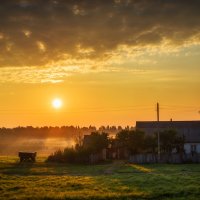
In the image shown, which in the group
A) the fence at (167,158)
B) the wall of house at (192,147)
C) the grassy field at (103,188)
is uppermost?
the wall of house at (192,147)

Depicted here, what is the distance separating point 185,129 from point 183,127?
121 inches

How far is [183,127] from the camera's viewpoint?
8706 centimetres

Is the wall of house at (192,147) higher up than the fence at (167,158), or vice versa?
the wall of house at (192,147)

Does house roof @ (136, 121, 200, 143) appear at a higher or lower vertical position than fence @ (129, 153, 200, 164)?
higher

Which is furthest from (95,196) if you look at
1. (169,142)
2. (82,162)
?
(169,142)

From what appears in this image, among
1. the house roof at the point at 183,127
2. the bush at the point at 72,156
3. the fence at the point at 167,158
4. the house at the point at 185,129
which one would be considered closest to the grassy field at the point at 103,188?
the fence at the point at 167,158

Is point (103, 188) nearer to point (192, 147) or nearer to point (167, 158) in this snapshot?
point (167, 158)

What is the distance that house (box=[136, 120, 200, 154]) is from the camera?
77.6m

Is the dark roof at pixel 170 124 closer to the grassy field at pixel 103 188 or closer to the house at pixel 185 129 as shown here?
the house at pixel 185 129

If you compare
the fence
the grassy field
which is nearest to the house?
the fence

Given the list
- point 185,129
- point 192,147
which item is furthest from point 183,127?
point 192,147

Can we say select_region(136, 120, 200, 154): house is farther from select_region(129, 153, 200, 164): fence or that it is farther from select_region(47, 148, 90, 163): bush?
select_region(47, 148, 90, 163): bush

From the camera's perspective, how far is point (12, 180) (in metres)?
38.6

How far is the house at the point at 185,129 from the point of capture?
77625mm
